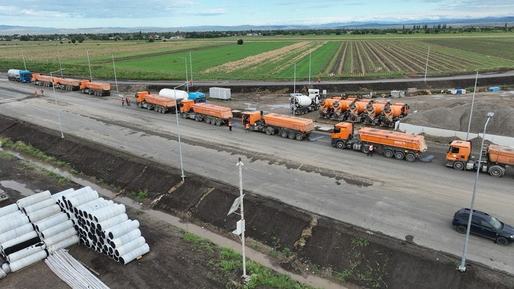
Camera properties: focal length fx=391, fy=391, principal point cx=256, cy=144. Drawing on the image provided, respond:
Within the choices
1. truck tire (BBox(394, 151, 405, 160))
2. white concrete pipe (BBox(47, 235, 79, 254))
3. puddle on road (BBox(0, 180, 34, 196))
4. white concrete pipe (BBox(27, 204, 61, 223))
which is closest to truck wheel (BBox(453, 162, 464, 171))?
truck tire (BBox(394, 151, 405, 160))

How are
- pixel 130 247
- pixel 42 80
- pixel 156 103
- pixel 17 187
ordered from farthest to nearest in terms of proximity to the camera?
1. pixel 42 80
2. pixel 156 103
3. pixel 17 187
4. pixel 130 247

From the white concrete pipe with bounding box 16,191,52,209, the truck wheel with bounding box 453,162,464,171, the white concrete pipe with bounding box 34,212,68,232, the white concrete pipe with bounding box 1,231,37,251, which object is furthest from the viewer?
the truck wheel with bounding box 453,162,464,171

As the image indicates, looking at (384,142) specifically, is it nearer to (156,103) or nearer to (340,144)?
(340,144)

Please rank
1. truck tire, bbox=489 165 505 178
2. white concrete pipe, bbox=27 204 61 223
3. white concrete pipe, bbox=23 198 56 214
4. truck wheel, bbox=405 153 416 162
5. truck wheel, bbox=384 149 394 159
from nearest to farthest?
white concrete pipe, bbox=27 204 61 223, white concrete pipe, bbox=23 198 56 214, truck tire, bbox=489 165 505 178, truck wheel, bbox=405 153 416 162, truck wheel, bbox=384 149 394 159

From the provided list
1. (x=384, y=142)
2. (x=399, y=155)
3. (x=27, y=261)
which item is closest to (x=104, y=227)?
(x=27, y=261)

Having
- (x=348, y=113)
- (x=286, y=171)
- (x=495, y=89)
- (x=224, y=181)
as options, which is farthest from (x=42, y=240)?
(x=495, y=89)

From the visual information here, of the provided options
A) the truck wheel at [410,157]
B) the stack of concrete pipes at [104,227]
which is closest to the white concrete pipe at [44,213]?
the stack of concrete pipes at [104,227]

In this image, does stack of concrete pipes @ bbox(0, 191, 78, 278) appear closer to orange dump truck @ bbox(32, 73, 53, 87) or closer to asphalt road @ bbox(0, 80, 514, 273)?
asphalt road @ bbox(0, 80, 514, 273)
